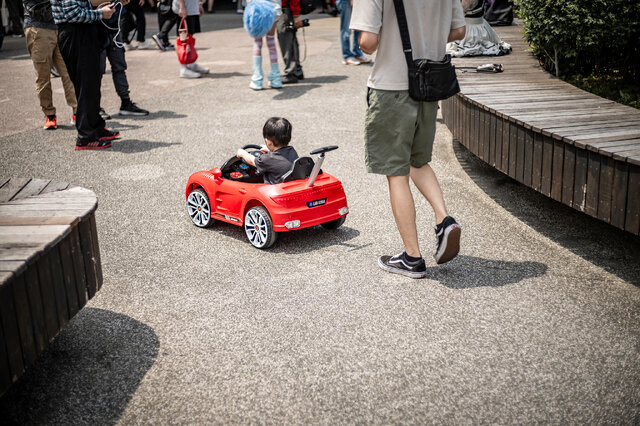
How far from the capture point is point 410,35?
4328mm

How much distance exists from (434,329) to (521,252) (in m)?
1.42

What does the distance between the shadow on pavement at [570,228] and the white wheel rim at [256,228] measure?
2185 mm

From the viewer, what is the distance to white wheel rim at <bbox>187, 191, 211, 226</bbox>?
5633 millimetres

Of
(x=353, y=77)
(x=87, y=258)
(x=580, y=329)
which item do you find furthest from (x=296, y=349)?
(x=353, y=77)

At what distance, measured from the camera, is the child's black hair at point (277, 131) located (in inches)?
209

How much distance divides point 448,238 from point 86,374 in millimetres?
2339

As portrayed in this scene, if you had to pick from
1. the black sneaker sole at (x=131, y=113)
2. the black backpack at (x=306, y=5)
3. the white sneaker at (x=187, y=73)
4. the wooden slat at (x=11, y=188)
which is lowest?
the black sneaker sole at (x=131, y=113)

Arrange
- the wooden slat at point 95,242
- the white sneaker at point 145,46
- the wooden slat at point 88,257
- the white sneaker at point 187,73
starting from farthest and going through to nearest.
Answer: the white sneaker at point 145,46, the white sneaker at point 187,73, the wooden slat at point 95,242, the wooden slat at point 88,257

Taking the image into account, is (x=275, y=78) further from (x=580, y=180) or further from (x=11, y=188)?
(x=11, y=188)

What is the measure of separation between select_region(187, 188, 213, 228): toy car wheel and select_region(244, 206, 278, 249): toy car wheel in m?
0.48

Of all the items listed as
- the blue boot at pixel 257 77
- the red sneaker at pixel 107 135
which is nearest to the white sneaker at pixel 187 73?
the blue boot at pixel 257 77

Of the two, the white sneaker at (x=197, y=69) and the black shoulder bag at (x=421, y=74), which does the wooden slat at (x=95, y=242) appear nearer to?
the black shoulder bag at (x=421, y=74)

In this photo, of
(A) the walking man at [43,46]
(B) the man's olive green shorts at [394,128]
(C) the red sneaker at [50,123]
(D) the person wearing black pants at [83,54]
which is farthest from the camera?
(C) the red sneaker at [50,123]

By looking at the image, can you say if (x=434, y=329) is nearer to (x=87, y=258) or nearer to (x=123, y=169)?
(x=87, y=258)
